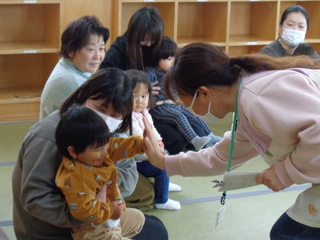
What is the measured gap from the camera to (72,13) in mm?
4613

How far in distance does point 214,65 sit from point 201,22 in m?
3.87

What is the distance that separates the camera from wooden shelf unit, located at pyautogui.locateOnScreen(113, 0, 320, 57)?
→ 5043mm

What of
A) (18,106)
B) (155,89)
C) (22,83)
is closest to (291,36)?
(155,89)

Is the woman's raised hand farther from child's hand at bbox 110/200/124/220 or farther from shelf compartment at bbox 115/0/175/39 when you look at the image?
shelf compartment at bbox 115/0/175/39

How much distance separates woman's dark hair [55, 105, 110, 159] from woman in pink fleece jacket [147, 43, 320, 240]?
25 cm

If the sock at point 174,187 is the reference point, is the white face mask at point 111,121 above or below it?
above

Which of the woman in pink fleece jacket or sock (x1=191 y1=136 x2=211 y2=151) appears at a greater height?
the woman in pink fleece jacket

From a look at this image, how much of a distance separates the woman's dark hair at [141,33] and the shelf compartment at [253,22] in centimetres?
177

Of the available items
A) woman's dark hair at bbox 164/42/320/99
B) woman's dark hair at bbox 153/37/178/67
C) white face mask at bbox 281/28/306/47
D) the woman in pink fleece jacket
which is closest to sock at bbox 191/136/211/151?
woman's dark hair at bbox 153/37/178/67

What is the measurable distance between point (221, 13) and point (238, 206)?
102 inches

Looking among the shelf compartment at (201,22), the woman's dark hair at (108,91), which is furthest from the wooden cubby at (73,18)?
the woman's dark hair at (108,91)

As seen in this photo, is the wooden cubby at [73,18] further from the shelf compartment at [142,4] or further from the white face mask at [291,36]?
the white face mask at [291,36]

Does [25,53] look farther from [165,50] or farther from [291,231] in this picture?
[291,231]

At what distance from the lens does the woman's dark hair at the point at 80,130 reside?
176 centimetres
